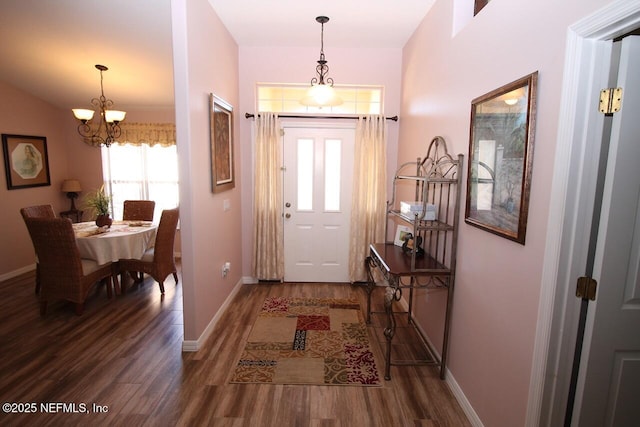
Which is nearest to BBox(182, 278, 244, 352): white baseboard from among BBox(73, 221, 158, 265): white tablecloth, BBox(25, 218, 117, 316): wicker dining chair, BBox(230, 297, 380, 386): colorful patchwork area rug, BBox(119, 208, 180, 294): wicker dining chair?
BBox(230, 297, 380, 386): colorful patchwork area rug

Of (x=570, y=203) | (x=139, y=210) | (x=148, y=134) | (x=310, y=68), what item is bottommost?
(x=139, y=210)

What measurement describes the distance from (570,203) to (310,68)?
338 cm

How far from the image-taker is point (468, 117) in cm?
218

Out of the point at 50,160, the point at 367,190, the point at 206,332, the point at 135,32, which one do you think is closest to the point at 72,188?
the point at 50,160

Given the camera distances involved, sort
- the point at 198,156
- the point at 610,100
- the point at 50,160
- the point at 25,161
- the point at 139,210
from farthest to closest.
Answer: the point at 50,160
the point at 139,210
the point at 25,161
the point at 198,156
the point at 610,100

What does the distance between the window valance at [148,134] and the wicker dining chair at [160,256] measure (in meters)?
1.85

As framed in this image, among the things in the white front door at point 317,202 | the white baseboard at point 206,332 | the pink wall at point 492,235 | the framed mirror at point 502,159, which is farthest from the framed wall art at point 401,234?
the white baseboard at point 206,332

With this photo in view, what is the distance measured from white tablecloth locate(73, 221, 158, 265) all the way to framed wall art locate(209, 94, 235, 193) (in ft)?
4.27

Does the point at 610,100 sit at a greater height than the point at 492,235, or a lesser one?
greater

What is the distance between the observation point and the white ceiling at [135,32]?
2910 mm

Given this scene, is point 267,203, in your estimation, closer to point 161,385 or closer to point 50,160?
point 161,385

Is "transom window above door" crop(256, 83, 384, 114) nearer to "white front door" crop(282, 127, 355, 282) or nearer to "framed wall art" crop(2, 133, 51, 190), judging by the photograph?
"white front door" crop(282, 127, 355, 282)

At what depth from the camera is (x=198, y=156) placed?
2666 millimetres

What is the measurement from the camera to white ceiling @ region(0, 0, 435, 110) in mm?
2910
